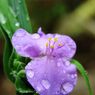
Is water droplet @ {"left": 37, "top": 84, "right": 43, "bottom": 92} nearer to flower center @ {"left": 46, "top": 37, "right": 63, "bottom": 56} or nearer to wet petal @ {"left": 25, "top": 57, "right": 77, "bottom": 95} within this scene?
wet petal @ {"left": 25, "top": 57, "right": 77, "bottom": 95}

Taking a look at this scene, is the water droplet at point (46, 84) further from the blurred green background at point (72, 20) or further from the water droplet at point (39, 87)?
the blurred green background at point (72, 20)

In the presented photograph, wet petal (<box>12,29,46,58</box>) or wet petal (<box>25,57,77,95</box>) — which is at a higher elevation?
wet petal (<box>12,29,46,58</box>)

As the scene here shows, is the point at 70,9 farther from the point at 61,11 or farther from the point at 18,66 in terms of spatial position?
the point at 18,66

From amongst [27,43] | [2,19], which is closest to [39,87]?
[27,43]

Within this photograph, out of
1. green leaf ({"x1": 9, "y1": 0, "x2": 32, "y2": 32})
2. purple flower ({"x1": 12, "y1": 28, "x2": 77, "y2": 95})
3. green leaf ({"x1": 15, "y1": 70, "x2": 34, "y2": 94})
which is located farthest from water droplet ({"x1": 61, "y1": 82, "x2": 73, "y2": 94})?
green leaf ({"x1": 9, "y1": 0, "x2": 32, "y2": 32})

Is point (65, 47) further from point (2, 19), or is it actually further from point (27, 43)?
point (2, 19)

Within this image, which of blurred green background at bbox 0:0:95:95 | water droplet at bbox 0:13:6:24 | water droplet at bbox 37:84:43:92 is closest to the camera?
water droplet at bbox 37:84:43:92

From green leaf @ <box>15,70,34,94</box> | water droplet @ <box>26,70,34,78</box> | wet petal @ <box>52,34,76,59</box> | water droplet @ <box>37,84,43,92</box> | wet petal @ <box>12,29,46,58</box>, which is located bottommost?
green leaf @ <box>15,70,34,94</box>

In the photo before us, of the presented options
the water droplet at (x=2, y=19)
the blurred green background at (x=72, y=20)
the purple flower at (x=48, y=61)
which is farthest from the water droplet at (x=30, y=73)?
the blurred green background at (x=72, y=20)
